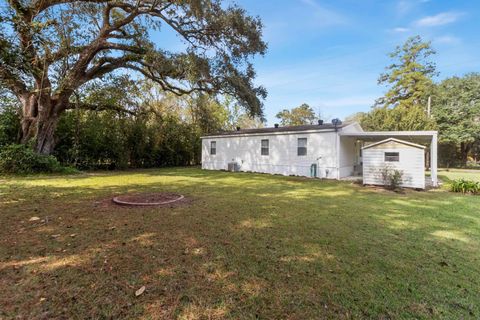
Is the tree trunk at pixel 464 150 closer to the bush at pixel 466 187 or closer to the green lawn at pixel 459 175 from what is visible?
the green lawn at pixel 459 175

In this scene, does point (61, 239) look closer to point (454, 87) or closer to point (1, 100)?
point (1, 100)

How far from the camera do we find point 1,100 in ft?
40.7

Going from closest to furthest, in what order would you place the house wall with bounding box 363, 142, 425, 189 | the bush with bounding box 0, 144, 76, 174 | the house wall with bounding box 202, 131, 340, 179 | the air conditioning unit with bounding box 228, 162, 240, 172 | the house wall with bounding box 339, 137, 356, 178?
the house wall with bounding box 363, 142, 425, 189
the bush with bounding box 0, 144, 76, 174
the house wall with bounding box 202, 131, 340, 179
the house wall with bounding box 339, 137, 356, 178
the air conditioning unit with bounding box 228, 162, 240, 172

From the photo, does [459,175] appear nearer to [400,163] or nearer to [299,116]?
[400,163]

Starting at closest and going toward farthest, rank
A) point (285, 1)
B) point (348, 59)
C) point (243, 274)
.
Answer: point (243, 274), point (285, 1), point (348, 59)

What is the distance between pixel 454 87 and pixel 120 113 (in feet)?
90.2

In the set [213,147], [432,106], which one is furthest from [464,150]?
[213,147]

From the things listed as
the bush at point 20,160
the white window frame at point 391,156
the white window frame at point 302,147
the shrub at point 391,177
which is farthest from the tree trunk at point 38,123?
the white window frame at point 391,156

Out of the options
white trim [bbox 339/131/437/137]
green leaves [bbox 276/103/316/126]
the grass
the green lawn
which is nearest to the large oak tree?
white trim [bbox 339/131/437/137]

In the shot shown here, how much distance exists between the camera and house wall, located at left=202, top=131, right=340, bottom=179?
39.3 feet

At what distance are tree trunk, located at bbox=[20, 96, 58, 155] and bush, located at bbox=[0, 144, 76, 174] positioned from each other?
1.99 feet

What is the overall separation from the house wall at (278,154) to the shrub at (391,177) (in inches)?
99.1

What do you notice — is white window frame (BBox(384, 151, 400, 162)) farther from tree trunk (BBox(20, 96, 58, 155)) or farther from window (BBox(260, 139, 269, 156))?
tree trunk (BBox(20, 96, 58, 155))

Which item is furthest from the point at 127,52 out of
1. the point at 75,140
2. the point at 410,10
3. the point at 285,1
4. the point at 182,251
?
the point at 410,10
